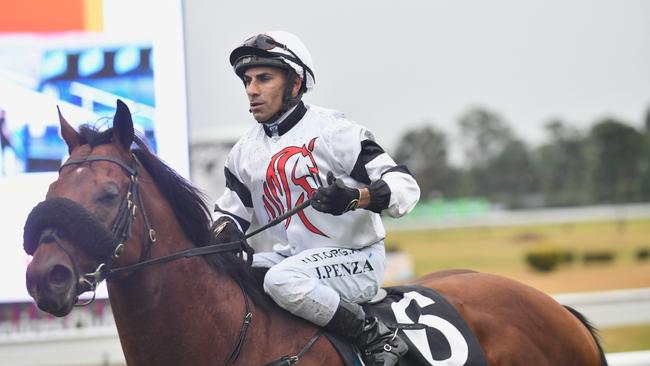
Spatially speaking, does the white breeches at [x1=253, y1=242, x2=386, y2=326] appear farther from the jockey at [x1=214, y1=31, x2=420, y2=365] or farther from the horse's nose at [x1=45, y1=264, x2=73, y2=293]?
the horse's nose at [x1=45, y1=264, x2=73, y2=293]

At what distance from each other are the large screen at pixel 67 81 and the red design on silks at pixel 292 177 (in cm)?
250

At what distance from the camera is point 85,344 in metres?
6.60

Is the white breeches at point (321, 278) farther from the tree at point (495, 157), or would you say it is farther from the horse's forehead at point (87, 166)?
the tree at point (495, 157)

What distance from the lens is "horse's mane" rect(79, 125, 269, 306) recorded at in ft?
10.8

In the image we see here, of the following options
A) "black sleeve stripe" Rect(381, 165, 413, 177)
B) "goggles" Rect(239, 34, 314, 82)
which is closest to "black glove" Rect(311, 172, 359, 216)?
"black sleeve stripe" Rect(381, 165, 413, 177)

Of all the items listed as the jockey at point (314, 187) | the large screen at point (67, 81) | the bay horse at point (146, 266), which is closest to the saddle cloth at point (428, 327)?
the jockey at point (314, 187)

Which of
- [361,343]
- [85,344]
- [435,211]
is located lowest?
[435,211]

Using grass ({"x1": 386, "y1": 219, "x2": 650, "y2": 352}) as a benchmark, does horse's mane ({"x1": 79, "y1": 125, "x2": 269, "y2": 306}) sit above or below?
above

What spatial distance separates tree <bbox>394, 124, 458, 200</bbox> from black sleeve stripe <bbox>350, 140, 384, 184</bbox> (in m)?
47.4

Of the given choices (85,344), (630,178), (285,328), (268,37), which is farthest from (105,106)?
(630,178)

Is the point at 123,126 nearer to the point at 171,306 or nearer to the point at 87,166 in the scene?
the point at 87,166

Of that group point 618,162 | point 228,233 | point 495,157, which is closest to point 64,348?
point 228,233

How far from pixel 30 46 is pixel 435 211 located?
41027mm

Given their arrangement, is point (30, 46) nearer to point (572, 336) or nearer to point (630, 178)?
point (572, 336)
